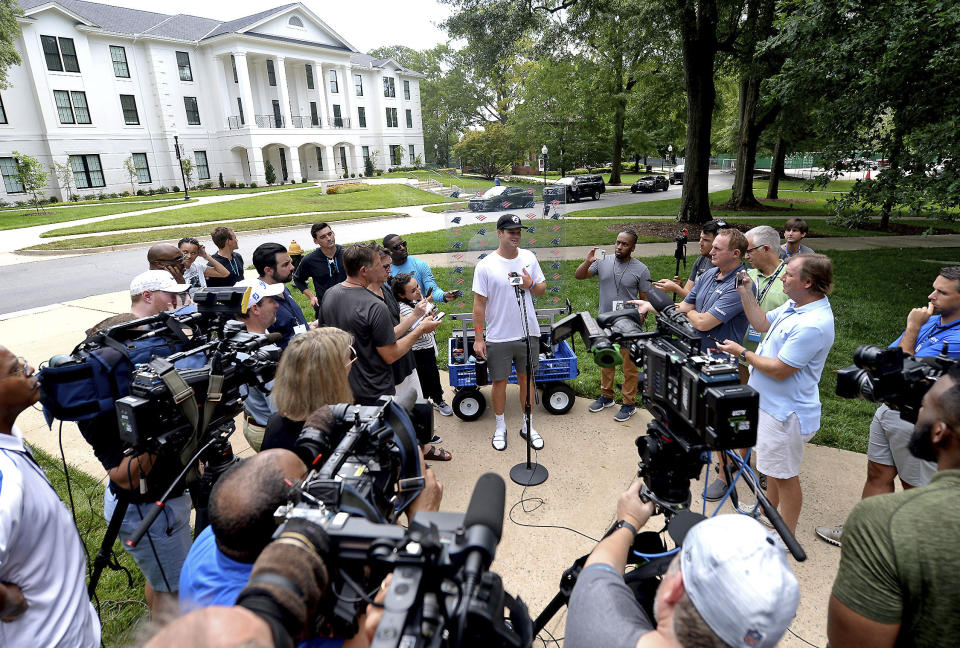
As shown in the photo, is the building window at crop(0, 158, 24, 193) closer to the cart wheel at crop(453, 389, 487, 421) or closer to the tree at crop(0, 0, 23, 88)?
the tree at crop(0, 0, 23, 88)

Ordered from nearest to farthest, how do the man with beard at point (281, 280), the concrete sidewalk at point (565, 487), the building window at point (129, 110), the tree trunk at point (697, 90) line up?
the concrete sidewalk at point (565, 487) < the man with beard at point (281, 280) < the tree trunk at point (697, 90) < the building window at point (129, 110)

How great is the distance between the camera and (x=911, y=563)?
5.02 feet

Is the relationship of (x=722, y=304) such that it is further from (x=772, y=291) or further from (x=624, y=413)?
(x=624, y=413)

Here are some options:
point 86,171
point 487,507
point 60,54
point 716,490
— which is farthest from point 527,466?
point 60,54

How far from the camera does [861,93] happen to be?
27.2 feet

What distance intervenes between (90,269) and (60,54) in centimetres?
2805

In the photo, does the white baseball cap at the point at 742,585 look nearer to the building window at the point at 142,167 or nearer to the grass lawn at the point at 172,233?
the grass lawn at the point at 172,233

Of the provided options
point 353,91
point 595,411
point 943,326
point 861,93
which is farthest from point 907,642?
point 353,91

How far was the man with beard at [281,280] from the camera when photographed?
4383mm

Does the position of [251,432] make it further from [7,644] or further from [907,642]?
[907,642]

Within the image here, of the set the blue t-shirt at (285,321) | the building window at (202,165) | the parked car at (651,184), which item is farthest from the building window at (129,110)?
the blue t-shirt at (285,321)

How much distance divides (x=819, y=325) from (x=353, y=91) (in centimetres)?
5041

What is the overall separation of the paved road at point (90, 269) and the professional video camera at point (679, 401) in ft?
41.4

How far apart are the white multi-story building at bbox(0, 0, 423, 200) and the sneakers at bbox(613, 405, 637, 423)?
38369 millimetres
